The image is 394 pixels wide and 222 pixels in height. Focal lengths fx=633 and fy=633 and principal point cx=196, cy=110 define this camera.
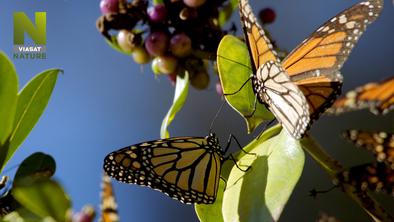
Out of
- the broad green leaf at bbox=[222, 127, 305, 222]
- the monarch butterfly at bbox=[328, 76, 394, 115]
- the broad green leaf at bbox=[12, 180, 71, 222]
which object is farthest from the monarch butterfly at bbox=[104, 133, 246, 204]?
the broad green leaf at bbox=[12, 180, 71, 222]

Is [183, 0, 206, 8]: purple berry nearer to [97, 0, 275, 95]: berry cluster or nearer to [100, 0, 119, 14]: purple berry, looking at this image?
[97, 0, 275, 95]: berry cluster

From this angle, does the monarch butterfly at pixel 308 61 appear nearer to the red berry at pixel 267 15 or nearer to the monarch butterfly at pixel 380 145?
the monarch butterfly at pixel 380 145

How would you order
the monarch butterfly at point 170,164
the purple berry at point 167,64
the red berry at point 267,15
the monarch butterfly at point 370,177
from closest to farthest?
the monarch butterfly at point 370,177 → the monarch butterfly at point 170,164 → the purple berry at point 167,64 → the red berry at point 267,15

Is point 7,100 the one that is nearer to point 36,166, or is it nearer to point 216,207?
point 36,166

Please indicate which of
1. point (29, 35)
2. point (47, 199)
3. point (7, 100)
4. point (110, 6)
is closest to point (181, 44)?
point (110, 6)

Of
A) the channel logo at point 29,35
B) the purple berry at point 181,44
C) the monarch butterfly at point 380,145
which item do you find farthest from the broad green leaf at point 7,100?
the channel logo at point 29,35

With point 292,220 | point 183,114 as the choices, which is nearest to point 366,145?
point 292,220
